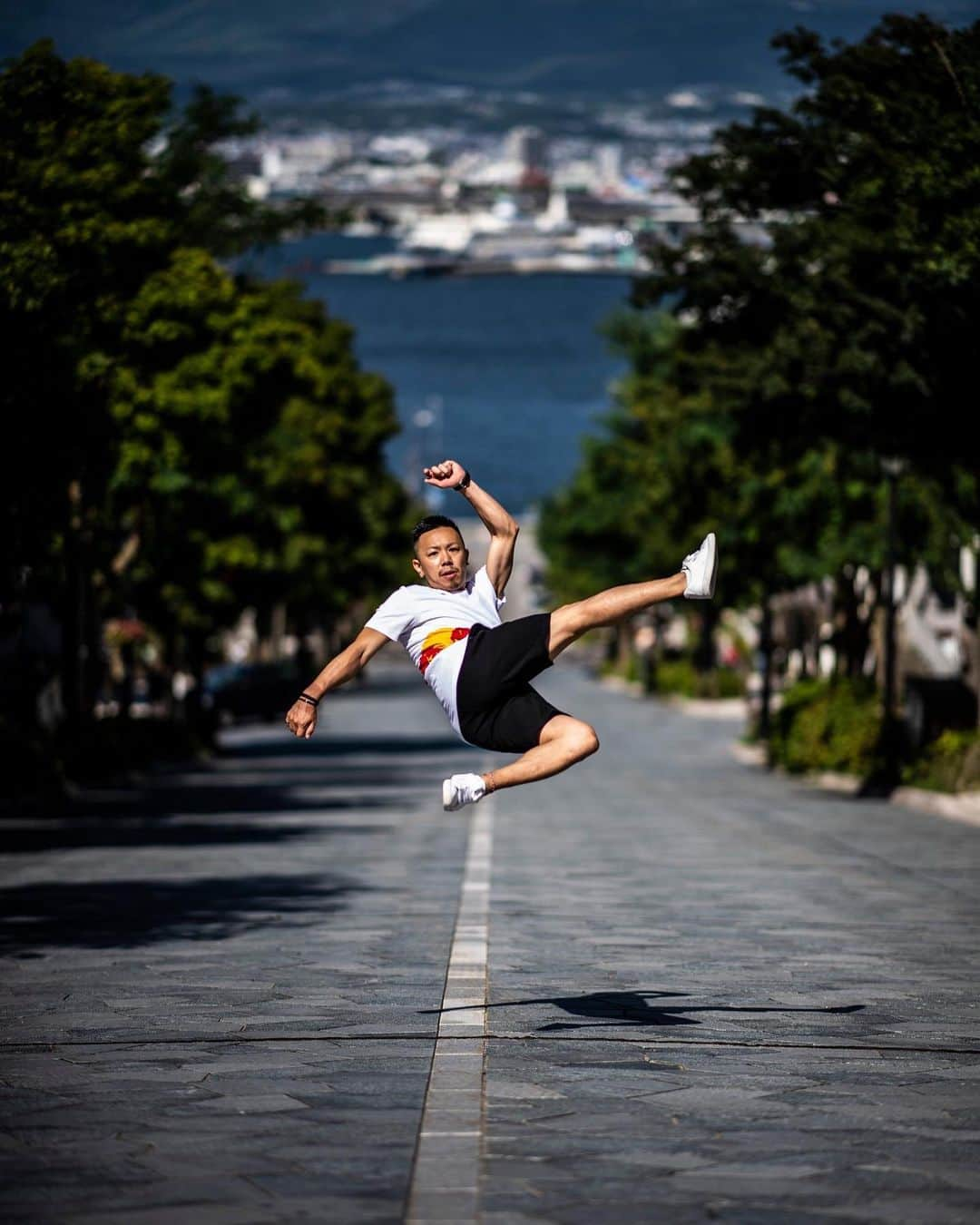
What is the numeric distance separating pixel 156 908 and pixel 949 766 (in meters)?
17.1

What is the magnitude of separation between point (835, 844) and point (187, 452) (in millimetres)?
15316

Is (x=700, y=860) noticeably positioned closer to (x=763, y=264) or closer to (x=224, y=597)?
(x=763, y=264)

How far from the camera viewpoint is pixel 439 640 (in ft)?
31.8

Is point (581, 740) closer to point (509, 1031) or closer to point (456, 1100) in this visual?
point (509, 1031)

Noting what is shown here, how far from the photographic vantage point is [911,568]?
41.3 meters

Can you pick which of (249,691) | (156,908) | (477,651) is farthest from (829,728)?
(249,691)

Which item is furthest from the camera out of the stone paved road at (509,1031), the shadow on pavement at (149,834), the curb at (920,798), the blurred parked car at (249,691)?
the blurred parked car at (249,691)

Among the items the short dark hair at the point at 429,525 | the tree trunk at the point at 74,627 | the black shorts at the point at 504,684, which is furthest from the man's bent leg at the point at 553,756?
the tree trunk at the point at 74,627

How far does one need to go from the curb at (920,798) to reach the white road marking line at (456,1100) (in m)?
16.0

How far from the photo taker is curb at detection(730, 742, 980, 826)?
29.3 m

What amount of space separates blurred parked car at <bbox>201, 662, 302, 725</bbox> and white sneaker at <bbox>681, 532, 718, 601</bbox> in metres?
61.5

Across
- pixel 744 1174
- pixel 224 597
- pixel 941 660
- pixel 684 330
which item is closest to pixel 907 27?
pixel 684 330

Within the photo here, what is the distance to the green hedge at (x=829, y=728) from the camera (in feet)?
124

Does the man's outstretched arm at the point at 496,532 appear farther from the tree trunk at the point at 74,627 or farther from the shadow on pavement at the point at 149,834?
the tree trunk at the point at 74,627
